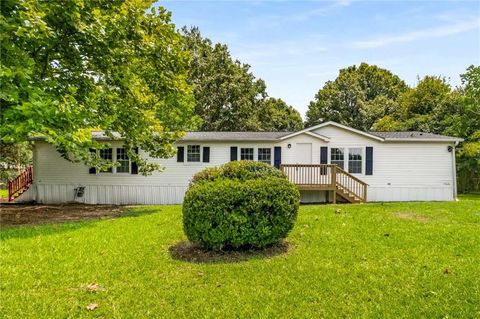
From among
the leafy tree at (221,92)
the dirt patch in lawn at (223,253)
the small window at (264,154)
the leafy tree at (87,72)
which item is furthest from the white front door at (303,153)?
the leafy tree at (221,92)

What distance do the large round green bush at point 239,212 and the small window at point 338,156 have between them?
33.5ft

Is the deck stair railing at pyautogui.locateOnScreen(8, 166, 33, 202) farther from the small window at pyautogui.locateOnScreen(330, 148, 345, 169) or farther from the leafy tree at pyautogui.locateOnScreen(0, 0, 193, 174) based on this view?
the small window at pyautogui.locateOnScreen(330, 148, 345, 169)

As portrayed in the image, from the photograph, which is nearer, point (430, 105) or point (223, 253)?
point (223, 253)

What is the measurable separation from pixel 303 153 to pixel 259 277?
11.3 meters

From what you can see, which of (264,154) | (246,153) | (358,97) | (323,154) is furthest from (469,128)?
(246,153)

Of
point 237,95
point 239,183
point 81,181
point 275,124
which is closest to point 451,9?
point 239,183

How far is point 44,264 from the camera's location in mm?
5445

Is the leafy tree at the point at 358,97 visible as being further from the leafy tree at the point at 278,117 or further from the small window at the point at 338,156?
the small window at the point at 338,156

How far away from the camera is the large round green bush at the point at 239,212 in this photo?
18.5 feet

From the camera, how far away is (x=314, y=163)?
15.6 metres

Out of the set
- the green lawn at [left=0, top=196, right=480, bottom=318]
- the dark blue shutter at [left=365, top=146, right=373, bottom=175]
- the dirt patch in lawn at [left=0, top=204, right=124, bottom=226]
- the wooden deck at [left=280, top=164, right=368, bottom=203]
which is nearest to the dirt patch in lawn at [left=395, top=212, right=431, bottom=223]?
the green lawn at [left=0, top=196, right=480, bottom=318]

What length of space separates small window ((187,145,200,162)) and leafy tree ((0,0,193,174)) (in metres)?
2.22

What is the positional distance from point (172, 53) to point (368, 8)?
714cm

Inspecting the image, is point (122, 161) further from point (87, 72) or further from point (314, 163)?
point (314, 163)
